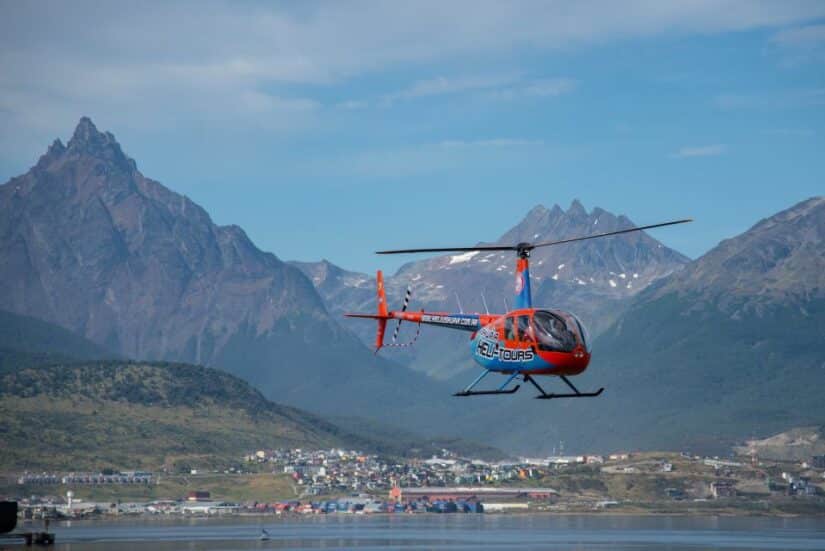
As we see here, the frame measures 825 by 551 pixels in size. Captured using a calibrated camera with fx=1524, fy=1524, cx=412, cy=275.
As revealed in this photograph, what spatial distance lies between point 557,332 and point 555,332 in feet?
0.35

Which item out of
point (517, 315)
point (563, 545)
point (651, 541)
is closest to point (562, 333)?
point (517, 315)

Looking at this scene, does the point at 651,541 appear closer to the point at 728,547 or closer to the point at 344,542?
the point at 728,547

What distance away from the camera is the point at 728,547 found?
Answer: 176m

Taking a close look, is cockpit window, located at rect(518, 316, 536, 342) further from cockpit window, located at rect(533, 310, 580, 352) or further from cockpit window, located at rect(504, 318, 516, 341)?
cockpit window, located at rect(504, 318, 516, 341)

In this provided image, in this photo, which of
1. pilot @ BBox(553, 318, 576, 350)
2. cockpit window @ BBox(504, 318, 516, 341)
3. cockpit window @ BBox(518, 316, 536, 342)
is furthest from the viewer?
cockpit window @ BBox(504, 318, 516, 341)

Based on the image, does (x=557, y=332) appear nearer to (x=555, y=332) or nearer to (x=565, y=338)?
(x=555, y=332)

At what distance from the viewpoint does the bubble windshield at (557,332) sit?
81000mm

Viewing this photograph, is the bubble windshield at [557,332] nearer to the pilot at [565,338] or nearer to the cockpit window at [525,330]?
the pilot at [565,338]

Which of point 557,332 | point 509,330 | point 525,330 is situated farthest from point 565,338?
point 509,330

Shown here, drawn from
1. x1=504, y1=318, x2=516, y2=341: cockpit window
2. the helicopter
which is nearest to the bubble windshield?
the helicopter

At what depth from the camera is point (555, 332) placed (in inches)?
3196

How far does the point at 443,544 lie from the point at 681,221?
10908 cm

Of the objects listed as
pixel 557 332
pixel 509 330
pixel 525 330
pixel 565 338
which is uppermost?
pixel 509 330

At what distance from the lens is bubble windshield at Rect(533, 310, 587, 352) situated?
81.0 m
